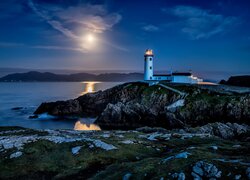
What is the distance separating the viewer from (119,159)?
24656mm

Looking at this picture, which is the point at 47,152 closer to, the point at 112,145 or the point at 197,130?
the point at 112,145

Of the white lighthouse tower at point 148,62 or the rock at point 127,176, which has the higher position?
the white lighthouse tower at point 148,62

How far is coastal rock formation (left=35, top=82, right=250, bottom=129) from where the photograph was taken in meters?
Result: 57.7

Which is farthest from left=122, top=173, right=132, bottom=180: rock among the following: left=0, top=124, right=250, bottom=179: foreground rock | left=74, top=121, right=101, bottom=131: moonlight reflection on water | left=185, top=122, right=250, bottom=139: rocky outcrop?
left=74, top=121, right=101, bottom=131: moonlight reflection on water

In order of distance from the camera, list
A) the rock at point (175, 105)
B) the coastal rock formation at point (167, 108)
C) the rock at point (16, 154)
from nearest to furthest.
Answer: the rock at point (16, 154) → the coastal rock formation at point (167, 108) → the rock at point (175, 105)

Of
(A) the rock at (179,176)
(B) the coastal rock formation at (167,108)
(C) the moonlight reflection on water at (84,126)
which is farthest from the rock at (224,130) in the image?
(C) the moonlight reflection on water at (84,126)

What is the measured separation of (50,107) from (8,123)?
16.6 metres

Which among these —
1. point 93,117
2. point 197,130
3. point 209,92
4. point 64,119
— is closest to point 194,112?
point 209,92

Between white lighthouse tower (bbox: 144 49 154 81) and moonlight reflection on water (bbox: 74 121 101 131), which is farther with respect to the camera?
white lighthouse tower (bbox: 144 49 154 81)

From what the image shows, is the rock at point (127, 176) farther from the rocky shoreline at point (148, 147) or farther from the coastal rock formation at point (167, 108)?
the coastal rock formation at point (167, 108)

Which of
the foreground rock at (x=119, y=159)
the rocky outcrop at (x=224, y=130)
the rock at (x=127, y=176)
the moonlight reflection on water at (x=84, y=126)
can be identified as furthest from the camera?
the moonlight reflection on water at (x=84, y=126)

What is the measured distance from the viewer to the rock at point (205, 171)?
15.4 meters

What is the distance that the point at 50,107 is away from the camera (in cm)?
8544

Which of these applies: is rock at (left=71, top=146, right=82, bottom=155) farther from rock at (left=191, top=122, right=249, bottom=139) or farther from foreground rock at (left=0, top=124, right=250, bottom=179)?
rock at (left=191, top=122, right=249, bottom=139)
